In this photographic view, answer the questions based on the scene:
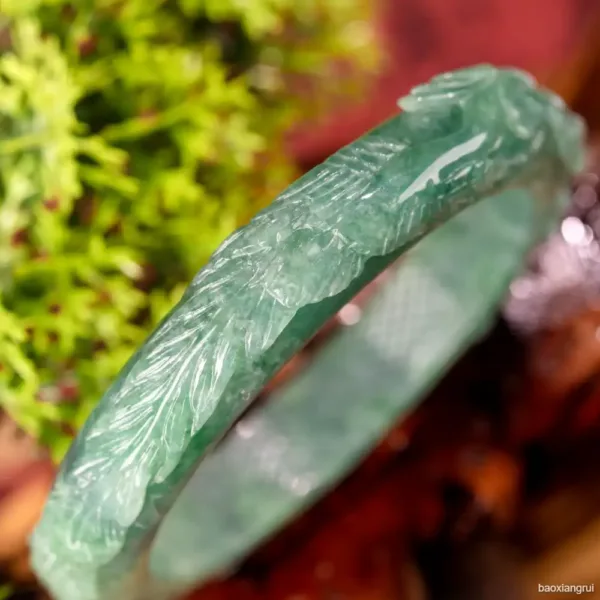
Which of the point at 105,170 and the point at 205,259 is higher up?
the point at 105,170

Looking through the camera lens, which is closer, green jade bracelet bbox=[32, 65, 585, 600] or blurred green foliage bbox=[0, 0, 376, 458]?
green jade bracelet bbox=[32, 65, 585, 600]

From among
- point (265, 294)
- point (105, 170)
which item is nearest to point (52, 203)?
point (105, 170)

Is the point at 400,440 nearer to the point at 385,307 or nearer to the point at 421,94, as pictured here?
the point at 385,307

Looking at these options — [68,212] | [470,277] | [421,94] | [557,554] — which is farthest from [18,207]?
[557,554]

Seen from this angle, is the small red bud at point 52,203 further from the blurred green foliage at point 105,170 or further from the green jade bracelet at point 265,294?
the green jade bracelet at point 265,294

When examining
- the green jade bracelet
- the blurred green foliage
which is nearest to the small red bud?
the blurred green foliage

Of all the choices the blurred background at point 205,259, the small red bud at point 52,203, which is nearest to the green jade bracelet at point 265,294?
the blurred background at point 205,259

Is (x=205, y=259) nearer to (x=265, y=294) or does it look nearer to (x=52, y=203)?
(x=52, y=203)

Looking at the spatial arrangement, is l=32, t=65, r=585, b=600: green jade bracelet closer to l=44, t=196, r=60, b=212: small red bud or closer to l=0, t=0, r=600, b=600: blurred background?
l=0, t=0, r=600, b=600: blurred background
